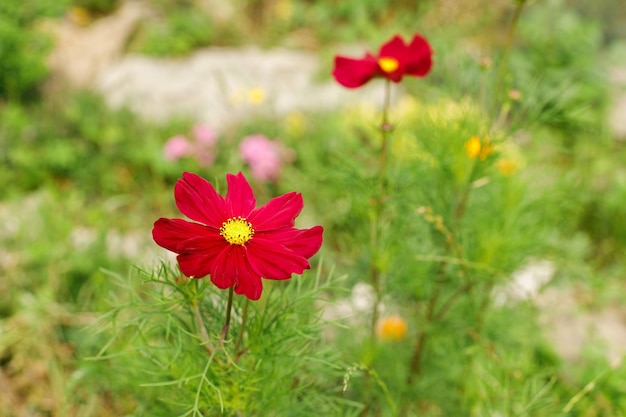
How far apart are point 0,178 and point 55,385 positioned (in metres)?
1.20

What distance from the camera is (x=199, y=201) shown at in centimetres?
71

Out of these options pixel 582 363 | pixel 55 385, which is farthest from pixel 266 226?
pixel 582 363

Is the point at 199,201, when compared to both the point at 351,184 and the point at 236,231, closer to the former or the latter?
the point at 236,231

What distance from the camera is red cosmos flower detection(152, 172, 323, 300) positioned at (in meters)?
0.66

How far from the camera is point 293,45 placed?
3947 millimetres

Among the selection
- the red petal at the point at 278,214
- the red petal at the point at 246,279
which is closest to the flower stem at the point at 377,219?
the red petal at the point at 278,214

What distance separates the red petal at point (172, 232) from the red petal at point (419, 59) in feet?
1.75

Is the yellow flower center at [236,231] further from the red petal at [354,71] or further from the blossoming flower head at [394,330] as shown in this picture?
the blossoming flower head at [394,330]

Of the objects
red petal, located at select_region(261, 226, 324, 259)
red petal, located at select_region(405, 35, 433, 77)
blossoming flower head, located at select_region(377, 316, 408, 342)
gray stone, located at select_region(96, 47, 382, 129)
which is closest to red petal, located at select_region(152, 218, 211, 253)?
red petal, located at select_region(261, 226, 324, 259)

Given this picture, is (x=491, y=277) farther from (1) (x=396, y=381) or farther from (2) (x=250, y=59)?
(2) (x=250, y=59)

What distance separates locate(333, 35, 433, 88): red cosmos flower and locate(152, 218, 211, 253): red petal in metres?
0.49

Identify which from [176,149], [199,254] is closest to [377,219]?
[199,254]

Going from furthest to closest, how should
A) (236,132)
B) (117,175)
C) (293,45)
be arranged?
(293,45) → (236,132) → (117,175)

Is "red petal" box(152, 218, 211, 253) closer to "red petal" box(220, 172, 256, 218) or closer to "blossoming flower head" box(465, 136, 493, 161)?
"red petal" box(220, 172, 256, 218)
